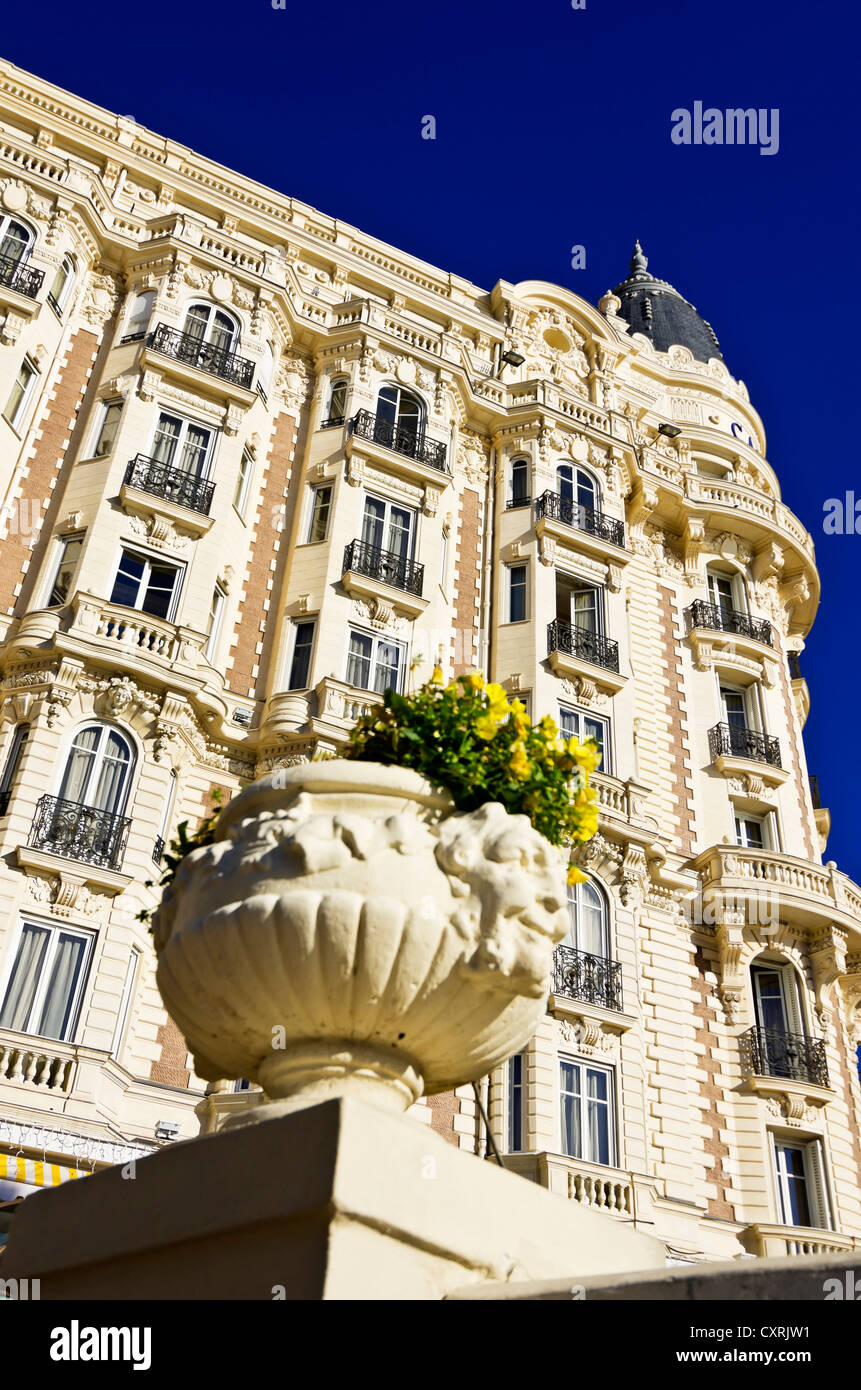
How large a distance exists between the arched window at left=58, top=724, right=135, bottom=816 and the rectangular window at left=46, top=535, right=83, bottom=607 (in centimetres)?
271

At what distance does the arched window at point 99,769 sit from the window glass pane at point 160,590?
112 inches

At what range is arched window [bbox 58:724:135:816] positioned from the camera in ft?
59.7

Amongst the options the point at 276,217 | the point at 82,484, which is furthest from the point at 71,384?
the point at 276,217

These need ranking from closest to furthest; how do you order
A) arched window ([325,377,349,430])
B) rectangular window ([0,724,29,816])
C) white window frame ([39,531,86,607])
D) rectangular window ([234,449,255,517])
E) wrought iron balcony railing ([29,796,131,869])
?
wrought iron balcony railing ([29,796,131,869]) → rectangular window ([0,724,29,816]) → white window frame ([39,531,86,607]) → rectangular window ([234,449,255,517]) → arched window ([325,377,349,430])

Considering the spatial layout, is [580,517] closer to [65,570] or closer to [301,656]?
[301,656]

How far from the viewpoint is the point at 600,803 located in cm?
2248

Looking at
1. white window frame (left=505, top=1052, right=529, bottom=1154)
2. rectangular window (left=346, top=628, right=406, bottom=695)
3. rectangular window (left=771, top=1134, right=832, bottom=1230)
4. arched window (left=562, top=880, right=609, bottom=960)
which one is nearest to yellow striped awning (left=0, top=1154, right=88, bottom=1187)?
white window frame (left=505, top=1052, right=529, bottom=1154)

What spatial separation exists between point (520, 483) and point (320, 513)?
19.0ft

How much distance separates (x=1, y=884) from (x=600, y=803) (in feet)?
36.0

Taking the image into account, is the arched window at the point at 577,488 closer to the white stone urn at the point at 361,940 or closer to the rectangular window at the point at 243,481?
the rectangular window at the point at 243,481

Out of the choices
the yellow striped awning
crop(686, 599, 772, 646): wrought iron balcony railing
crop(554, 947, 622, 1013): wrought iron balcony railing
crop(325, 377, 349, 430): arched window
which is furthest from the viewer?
crop(686, 599, 772, 646): wrought iron balcony railing

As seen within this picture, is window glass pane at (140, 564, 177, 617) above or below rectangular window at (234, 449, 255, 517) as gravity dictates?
below

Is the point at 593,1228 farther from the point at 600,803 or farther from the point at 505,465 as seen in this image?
the point at 505,465

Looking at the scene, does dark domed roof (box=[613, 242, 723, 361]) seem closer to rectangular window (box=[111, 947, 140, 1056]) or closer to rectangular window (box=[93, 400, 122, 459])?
rectangular window (box=[93, 400, 122, 459])
